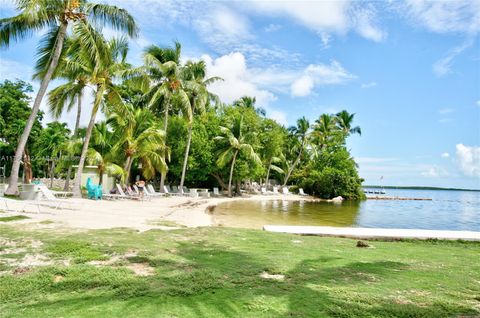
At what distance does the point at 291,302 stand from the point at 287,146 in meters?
48.2

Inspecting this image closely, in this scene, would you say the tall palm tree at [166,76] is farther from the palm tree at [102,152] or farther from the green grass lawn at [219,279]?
the green grass lawn at [219,279]

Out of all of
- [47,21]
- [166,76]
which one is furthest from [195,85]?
[47,21]

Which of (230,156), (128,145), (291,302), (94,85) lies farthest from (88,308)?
(230,156)

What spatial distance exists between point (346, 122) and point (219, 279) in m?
53.4

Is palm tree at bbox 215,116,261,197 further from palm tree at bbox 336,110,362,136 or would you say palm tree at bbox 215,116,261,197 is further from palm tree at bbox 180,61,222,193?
palm tree at bbox 336,110,362,136

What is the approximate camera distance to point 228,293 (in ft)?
13.4

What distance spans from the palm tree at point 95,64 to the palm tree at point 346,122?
131 feet

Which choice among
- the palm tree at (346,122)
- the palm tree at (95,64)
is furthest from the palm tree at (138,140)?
the palm tree at (346,122)

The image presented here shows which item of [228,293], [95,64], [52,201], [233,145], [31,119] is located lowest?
[228,293]

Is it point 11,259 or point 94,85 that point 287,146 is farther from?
point 11,259

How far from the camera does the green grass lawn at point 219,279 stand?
366 cm

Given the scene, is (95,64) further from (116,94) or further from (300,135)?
(300,135)

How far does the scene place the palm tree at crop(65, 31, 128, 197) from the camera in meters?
16.2

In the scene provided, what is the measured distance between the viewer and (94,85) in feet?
66.0
